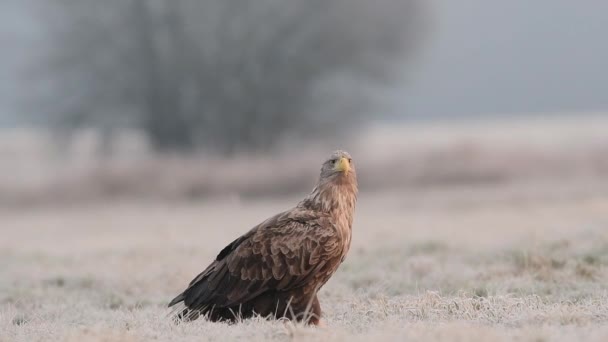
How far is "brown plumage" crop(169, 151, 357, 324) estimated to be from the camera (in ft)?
21.9

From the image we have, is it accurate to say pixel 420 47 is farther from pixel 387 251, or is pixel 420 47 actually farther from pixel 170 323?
pixel 170 323

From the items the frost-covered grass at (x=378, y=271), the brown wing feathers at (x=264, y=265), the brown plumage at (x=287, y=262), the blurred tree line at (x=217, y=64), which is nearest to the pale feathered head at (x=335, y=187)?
the brown plumage at (x=287, y=262)

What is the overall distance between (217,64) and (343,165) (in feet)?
72.4

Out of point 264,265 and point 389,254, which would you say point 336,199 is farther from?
point 389,254

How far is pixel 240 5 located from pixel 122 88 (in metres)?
4.24

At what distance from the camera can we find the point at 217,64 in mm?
28578

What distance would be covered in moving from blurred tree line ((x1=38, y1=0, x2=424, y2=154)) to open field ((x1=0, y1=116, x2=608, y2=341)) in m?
3.03

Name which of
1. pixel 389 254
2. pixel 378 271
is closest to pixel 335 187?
pixel 378 271

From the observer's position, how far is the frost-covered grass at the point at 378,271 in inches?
248

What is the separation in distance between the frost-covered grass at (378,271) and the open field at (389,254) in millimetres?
26

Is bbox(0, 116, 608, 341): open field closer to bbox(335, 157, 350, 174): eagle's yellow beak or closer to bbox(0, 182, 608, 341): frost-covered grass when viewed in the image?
bbox(0, 182, 608, 341): frost-covered grass

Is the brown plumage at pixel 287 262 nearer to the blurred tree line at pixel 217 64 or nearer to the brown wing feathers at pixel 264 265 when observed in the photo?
the brown wing feathers at pixel 264 265

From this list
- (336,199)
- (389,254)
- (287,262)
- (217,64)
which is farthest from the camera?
(217,64)

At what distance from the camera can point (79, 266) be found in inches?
497
